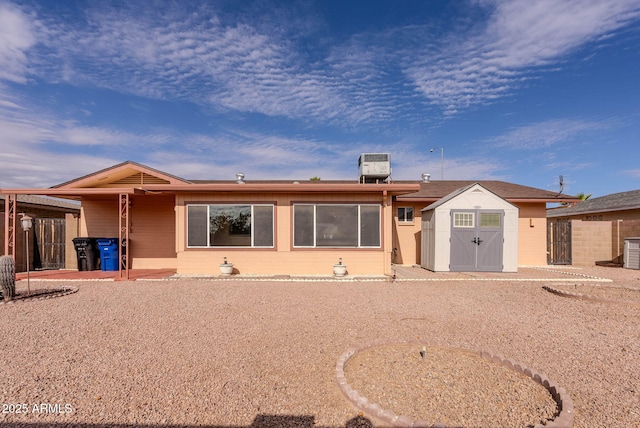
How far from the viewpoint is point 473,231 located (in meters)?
11.0

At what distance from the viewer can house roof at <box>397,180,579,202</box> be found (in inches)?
494

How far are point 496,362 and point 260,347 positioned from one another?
3.00 meters

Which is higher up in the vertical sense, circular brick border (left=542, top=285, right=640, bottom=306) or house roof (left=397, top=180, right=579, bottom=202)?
house roof (left=397, top=180, right=579, bottom=202)

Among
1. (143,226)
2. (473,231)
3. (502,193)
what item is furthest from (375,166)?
(143,226)

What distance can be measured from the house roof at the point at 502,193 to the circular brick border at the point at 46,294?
11.0 metres

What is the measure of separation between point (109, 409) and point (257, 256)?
293 inches

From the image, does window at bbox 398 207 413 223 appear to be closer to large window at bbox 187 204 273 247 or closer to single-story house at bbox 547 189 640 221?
large window at bbox 187 204 273 247

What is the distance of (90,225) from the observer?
11.8 meters

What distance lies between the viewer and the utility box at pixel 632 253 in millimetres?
12109

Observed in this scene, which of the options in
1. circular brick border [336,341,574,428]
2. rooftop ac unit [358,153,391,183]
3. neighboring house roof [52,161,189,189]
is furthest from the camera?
rooftop ac unit [358,153,391,183]

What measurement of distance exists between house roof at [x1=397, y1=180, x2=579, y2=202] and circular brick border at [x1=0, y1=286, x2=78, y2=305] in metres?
11.0


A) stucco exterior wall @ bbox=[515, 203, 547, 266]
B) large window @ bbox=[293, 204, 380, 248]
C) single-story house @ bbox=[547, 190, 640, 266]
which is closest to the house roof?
stucco exterior wall @ bbox=[515, 203, 547, 266]

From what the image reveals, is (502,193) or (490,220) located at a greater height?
(502,193)

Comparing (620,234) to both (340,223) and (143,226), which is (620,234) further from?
(143,226)
